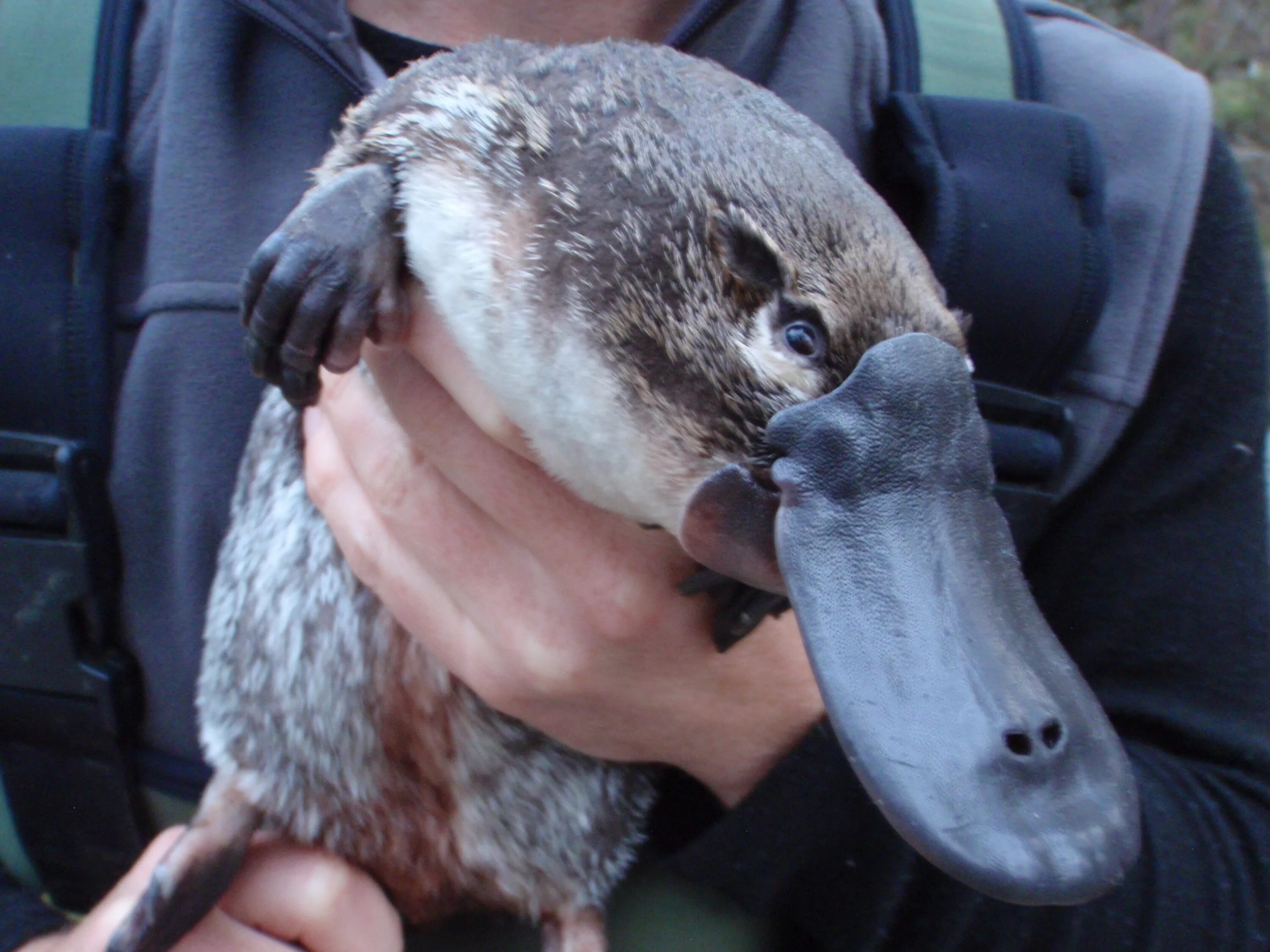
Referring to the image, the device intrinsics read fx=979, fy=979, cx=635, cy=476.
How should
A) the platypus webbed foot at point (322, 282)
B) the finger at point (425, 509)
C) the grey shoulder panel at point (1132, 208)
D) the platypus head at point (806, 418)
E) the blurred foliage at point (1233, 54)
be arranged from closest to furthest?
the platypus head at point (806, 418), the platypus webbed foot at point (322, 282), the finger at point (425, 509), the grey shoulder panel at point (1132, 208), the blurred foliage at point (1233, 54)

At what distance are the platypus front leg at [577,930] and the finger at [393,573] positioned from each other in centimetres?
30

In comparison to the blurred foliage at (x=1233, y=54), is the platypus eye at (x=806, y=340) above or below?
above

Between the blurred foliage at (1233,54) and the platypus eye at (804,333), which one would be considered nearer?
the platypus eye at (804,333)

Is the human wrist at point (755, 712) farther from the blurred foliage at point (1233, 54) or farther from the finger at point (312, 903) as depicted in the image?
the blurred foliage at point (1233, 54)

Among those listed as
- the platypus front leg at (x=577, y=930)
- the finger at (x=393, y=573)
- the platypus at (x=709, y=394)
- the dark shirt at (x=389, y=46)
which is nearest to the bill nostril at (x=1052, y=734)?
the platypus at (x=709, y=394)

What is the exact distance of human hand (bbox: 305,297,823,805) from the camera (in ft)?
2.46

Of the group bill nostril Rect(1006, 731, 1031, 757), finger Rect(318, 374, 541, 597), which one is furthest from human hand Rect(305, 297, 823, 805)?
bill nostril Rect(1006, 731, 1031, 757)

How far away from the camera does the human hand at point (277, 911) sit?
2.75 ft

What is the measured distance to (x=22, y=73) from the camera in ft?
2.87

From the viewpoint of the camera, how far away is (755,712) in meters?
0.85

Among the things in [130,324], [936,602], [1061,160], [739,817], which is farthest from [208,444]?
[1061,160]

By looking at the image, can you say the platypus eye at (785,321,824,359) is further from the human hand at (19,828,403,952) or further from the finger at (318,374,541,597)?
the human hand at (19,828,403,952)

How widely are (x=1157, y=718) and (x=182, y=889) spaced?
909mm

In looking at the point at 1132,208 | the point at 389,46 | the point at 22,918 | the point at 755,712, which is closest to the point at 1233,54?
the point at 1132,208
